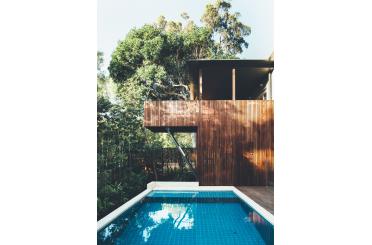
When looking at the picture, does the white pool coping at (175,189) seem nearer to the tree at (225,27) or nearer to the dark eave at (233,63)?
the dark eave at (233,63)

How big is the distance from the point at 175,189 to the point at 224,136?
2331 millimetres

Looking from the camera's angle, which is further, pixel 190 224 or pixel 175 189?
pixel 175 189

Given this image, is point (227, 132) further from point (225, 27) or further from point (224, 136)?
point (225, 27)

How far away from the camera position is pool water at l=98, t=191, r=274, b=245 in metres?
4.60

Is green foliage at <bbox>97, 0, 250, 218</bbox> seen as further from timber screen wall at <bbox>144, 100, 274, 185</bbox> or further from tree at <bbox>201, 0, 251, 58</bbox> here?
timber screen wall at <bbox>144, 100, 274, 185</bbox>

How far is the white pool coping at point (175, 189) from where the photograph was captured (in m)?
5.23

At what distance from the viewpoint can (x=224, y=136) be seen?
10188 millimetres

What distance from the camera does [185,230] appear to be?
5094 millimetres

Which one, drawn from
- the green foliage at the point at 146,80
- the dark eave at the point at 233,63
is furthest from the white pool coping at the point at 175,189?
the dark eave at the point at 233,63

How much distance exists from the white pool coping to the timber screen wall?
39cm

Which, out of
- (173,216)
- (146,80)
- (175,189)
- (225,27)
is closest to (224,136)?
(175,189)

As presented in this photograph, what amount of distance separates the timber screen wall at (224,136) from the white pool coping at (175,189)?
0.39 m
